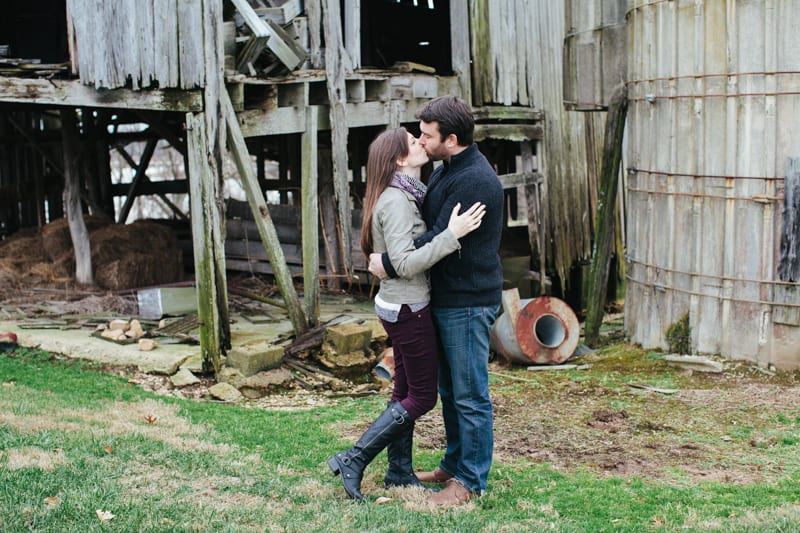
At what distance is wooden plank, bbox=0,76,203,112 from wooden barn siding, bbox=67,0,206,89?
94 mm

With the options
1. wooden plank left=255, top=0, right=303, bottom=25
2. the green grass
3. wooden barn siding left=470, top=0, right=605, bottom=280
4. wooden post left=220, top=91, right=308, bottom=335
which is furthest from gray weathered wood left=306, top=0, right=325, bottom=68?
the green grass

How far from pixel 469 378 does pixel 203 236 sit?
16.9 ft

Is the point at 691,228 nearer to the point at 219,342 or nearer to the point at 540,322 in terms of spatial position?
the point at 540,322

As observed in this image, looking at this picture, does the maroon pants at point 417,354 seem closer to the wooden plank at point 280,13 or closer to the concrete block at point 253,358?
the concrete block at point 253,358

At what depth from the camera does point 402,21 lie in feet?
57.4

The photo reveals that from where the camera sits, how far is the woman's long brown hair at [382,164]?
5246 millimetres

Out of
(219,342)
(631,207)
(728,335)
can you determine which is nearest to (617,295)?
(631,207)

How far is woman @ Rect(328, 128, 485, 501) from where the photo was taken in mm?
5148

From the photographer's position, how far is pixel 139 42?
30.6 feet

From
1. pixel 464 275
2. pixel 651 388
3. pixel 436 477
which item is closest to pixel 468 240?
pixel 464 275

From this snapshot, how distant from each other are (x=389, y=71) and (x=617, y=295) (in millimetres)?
6445

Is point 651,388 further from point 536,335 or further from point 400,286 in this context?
point 400,286

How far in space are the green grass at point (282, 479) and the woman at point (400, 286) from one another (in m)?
0.35

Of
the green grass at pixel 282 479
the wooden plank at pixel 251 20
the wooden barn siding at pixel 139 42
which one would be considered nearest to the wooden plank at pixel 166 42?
the wooden barn siding at pixel 139 42
